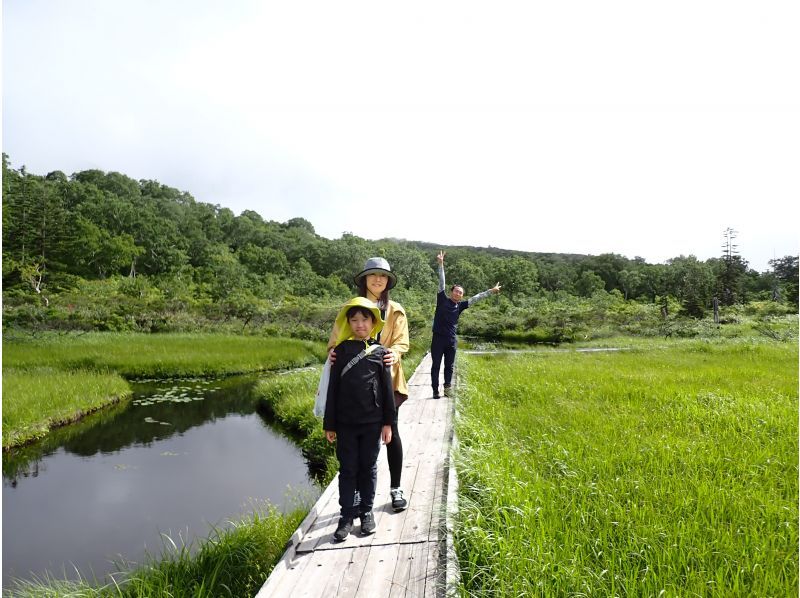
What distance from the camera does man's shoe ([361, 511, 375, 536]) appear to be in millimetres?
3271

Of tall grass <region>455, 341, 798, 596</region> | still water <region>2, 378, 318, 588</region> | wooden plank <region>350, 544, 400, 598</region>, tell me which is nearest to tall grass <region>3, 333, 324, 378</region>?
still water <region>2, 378, 318, 588</region>

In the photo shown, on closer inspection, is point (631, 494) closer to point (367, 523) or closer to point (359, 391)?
point (367, 523)

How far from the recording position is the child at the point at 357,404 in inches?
124

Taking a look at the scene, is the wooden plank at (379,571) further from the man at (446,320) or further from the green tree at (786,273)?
the green tree at (786,273)

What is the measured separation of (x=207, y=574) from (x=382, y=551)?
168 cm

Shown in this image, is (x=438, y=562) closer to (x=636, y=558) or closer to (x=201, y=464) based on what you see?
(x=636, y=558)

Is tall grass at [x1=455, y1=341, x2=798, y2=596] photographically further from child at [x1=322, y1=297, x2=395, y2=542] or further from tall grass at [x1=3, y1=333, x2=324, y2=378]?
tall grass at [x1=3, y1=333, x2=324, y2=378]

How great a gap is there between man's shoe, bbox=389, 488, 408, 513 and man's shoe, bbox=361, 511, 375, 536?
30 centimetres

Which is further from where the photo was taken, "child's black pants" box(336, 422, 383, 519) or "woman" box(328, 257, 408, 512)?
"woman" box(328, 257, 408, 512)

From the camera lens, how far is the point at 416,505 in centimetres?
372

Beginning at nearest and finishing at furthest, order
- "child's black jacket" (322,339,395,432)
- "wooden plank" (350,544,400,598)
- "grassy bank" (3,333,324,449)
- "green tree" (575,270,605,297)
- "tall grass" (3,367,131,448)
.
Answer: "wooden plank" (350,544,400,598), "child's black jacket" (322,339,395,432), "tall grass" (3,367,131,448), "grassy bank" (3,333,324,449), "green tree" (575,270,605,297)

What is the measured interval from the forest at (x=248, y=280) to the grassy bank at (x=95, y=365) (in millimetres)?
5349

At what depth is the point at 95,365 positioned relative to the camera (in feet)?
47.1

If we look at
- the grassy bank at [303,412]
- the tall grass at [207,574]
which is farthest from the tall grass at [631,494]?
the grassy bank at [303,412]
